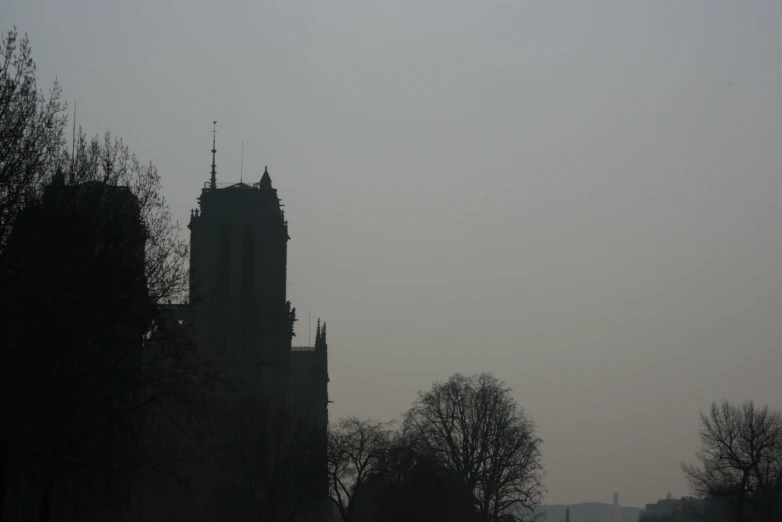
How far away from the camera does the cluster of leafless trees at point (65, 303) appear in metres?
27.9

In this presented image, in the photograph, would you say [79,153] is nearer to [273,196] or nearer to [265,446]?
[265,446]

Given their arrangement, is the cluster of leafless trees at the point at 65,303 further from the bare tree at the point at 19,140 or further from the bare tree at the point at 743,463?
the bare tree at the point at 743,463

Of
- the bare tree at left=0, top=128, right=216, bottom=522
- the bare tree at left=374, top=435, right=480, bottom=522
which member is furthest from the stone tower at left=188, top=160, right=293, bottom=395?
the bare tree at left=0, top=128, right=216, bottom=522

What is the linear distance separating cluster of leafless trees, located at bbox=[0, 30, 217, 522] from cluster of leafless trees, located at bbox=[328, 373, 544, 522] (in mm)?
31395

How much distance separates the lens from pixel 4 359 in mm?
27703

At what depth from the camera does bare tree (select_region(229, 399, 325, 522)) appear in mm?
68875

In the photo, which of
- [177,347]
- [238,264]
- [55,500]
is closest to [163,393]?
[177,347]

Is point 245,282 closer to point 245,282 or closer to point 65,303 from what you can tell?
point 245,282

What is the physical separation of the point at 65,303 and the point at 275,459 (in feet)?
147

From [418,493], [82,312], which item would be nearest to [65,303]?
[82,312]

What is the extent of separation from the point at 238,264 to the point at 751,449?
44.0 meters

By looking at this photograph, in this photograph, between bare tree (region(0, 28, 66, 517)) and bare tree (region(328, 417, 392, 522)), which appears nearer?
bare tree (region(0, 28, 66, 517))

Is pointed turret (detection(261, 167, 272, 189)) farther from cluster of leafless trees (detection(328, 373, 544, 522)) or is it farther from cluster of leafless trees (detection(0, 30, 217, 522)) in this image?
cluster of leafless trees (detection(0, 30, 217, 522))

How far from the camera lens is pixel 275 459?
72000 mm
